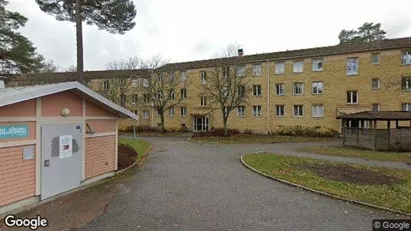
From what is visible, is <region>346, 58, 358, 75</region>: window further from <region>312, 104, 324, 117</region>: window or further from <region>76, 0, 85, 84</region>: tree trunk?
<region>76, 0, 85, 84</region>: tree trunk

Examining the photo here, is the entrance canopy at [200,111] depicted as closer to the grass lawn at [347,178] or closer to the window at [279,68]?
the window at [279,68]

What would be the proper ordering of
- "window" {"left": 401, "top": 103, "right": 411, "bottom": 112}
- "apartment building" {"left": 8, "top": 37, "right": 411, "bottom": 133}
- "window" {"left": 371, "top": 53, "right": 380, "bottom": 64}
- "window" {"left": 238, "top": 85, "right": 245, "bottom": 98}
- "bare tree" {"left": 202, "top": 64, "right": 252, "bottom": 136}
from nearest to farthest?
"window" {"left": 401, "top": 103, "right": 411, "bottom": 112} → "apartment building" {"left": 8, "top": 37, "right": 411, "bottom": 133} → "window" {"left": 371, "top": 53, "right": 380, "bottom": 64} → "bare tree" {"left": 202, "top": 64, "right": 252, "bottom": 136} → "window" {"left": 238, "top": 85, "right": 245, "bottom": 98}

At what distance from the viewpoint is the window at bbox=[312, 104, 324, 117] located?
34.1m

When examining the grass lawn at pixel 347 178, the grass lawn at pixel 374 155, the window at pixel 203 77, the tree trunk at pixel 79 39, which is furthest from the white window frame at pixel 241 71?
the grass lawn at pixel 347 178

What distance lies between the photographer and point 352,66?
107ft

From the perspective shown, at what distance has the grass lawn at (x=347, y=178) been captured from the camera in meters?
8.90

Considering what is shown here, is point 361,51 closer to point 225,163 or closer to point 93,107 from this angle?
point 225,163

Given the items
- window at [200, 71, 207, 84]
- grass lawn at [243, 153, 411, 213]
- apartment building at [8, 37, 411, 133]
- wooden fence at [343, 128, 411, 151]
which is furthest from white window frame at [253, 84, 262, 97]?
grass lawn at [243, 153, 411, 213]

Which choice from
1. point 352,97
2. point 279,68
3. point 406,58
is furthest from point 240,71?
point 406,58

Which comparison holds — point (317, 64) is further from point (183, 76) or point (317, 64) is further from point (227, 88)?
point (183, 76)

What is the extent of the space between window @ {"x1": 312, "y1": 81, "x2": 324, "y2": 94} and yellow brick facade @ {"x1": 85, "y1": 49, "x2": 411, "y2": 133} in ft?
1.15

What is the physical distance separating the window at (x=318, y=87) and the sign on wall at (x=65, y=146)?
1206 inches

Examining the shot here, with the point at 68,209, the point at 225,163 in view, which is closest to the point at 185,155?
the point at 225,163

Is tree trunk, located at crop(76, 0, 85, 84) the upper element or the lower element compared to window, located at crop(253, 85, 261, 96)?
upper
